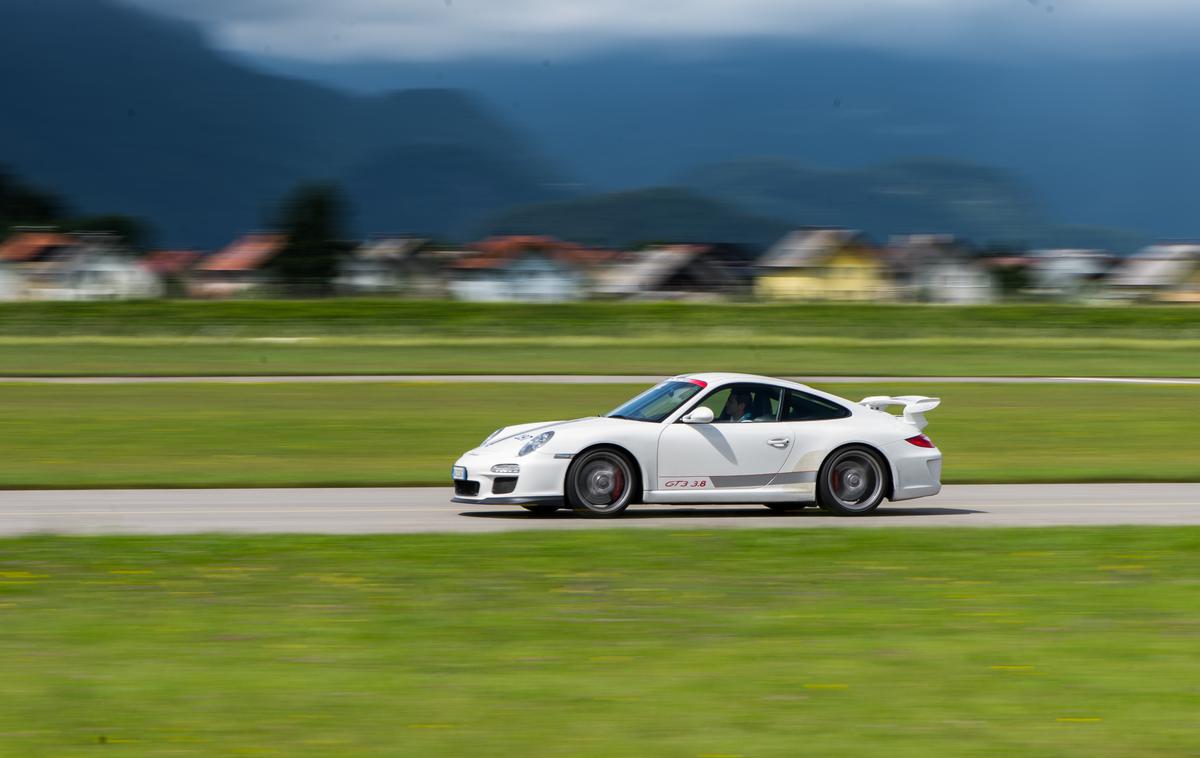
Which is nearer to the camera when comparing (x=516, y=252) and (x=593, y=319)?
(x=593, y=319)

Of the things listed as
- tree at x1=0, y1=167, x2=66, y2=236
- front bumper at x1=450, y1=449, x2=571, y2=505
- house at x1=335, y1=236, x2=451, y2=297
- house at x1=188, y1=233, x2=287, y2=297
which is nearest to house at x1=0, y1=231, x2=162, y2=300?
house at x1=188, y1=233, x2=287, y2=297

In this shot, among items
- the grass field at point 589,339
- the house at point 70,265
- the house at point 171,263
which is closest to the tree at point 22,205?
the house at point 171,263

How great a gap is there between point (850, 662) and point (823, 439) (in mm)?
6420

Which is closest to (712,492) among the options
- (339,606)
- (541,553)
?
(541,553)

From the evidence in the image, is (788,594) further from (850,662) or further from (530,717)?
(530,717)

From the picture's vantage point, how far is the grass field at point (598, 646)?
5883 mm

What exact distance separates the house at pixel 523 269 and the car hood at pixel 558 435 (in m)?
106

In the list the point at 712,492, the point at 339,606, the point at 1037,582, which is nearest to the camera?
the point at 339,606

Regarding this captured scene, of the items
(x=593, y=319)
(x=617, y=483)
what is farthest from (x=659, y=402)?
(x=593, y=319)

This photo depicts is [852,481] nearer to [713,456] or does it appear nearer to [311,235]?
[713,456]

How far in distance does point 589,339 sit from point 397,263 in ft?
290

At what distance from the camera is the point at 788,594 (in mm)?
9133

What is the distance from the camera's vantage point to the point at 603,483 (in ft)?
43.3

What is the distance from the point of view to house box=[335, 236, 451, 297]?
135 metres
